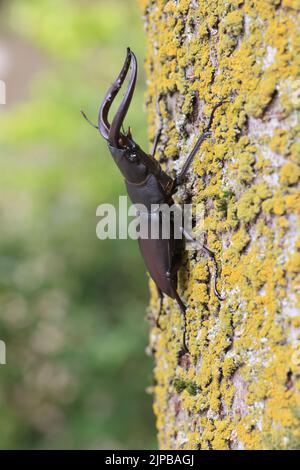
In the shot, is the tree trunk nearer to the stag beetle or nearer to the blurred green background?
the stag beetle

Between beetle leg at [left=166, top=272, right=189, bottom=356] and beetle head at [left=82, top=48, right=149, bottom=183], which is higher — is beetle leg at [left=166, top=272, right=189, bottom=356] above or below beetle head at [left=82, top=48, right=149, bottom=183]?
below

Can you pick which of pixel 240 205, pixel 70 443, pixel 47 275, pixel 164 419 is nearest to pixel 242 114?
pixel 240 205

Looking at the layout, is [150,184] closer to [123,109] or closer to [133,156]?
[133,156]

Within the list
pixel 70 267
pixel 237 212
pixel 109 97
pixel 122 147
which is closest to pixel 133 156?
pixel 122 147

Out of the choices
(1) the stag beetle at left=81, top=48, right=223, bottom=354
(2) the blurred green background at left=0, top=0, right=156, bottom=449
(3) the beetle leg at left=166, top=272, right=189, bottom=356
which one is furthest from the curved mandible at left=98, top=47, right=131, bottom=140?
(2) the blurred green background at left=0, top=0, right=156, bottom=449

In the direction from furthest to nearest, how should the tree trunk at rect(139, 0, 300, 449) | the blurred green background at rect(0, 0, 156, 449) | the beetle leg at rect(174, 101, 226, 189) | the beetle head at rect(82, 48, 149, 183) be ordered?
the blurred green background at rect(0, 0, 156, 449), the beetle head at rect(82, 48, 149, 183), the beetle leg at rect(174, 101, 226, 189), the tree trunk at rect(139, 0, 300, 449)

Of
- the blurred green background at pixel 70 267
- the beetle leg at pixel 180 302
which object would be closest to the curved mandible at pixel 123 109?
the beetle leg at pixel 180 302

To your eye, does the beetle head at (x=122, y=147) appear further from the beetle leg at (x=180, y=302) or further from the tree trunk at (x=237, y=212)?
the beetle leg at (x=180, y=302)
